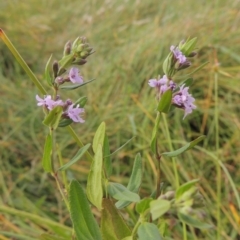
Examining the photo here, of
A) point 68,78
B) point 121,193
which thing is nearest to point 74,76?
point 68,78

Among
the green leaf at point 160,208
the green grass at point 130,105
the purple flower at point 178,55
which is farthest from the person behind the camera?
the green grass at point 130,105

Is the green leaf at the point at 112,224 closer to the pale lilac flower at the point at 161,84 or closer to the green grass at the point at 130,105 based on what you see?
the pale lilac flower at the point at 161,84

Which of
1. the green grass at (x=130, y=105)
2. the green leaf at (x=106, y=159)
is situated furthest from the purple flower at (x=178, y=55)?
the green grass at (x=130, y=105)

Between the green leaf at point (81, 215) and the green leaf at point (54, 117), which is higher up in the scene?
the green leaf at point (54, 117)

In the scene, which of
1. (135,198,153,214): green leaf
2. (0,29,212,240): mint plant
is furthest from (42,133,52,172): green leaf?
(135,198,153,214): green leaf

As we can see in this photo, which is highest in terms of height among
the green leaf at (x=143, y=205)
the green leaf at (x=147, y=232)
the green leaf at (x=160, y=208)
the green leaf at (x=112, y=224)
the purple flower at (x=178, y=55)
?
the green leaf at (x=160, y=208)

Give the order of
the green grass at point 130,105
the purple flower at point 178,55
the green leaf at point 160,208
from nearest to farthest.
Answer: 1. the green leaf at point 160,208
2. the purple flower at point 178,55
3. the green grass at point 130,105

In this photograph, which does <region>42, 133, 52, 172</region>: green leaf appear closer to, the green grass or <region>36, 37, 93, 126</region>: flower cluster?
<region>36, 37, 93, 126</region>: flower cluster

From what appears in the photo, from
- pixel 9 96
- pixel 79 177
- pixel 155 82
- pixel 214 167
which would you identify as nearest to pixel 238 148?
pixel 214 167
